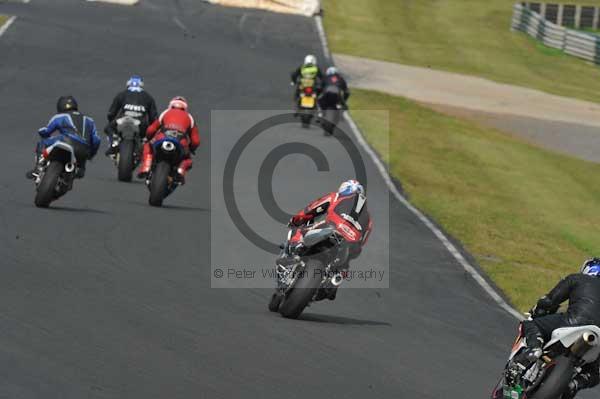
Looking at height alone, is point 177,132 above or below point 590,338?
below

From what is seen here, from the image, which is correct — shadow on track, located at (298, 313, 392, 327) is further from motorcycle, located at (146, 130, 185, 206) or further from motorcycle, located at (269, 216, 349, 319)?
motorcycle, located at (146, 130, 185, 206)

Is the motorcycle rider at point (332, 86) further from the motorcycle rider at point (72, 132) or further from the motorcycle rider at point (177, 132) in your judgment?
the motorcycle rider at point (72, 132)

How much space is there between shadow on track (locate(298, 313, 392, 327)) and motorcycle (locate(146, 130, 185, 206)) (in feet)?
18.8

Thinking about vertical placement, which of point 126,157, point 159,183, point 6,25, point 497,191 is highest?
point 159,183

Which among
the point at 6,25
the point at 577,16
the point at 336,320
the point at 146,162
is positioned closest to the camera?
the point at 336,320

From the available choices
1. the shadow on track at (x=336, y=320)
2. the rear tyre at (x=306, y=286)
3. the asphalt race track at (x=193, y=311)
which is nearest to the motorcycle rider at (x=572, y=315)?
the asphalt race track at (x=193, y=311)

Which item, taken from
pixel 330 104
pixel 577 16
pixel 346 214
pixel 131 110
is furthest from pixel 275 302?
pixel 577 16

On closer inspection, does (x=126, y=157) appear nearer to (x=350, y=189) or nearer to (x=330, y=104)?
(x=350, y=189)

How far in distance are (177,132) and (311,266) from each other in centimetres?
726

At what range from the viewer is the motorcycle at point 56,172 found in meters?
17.1

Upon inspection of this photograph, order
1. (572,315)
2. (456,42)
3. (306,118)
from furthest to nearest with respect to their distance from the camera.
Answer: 1. (456,42)
2. (306,118)
3. (572,315)

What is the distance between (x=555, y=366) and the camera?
9.81 meters

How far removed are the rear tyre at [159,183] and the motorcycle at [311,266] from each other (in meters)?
6.28

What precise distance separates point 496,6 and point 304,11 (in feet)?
44.1
